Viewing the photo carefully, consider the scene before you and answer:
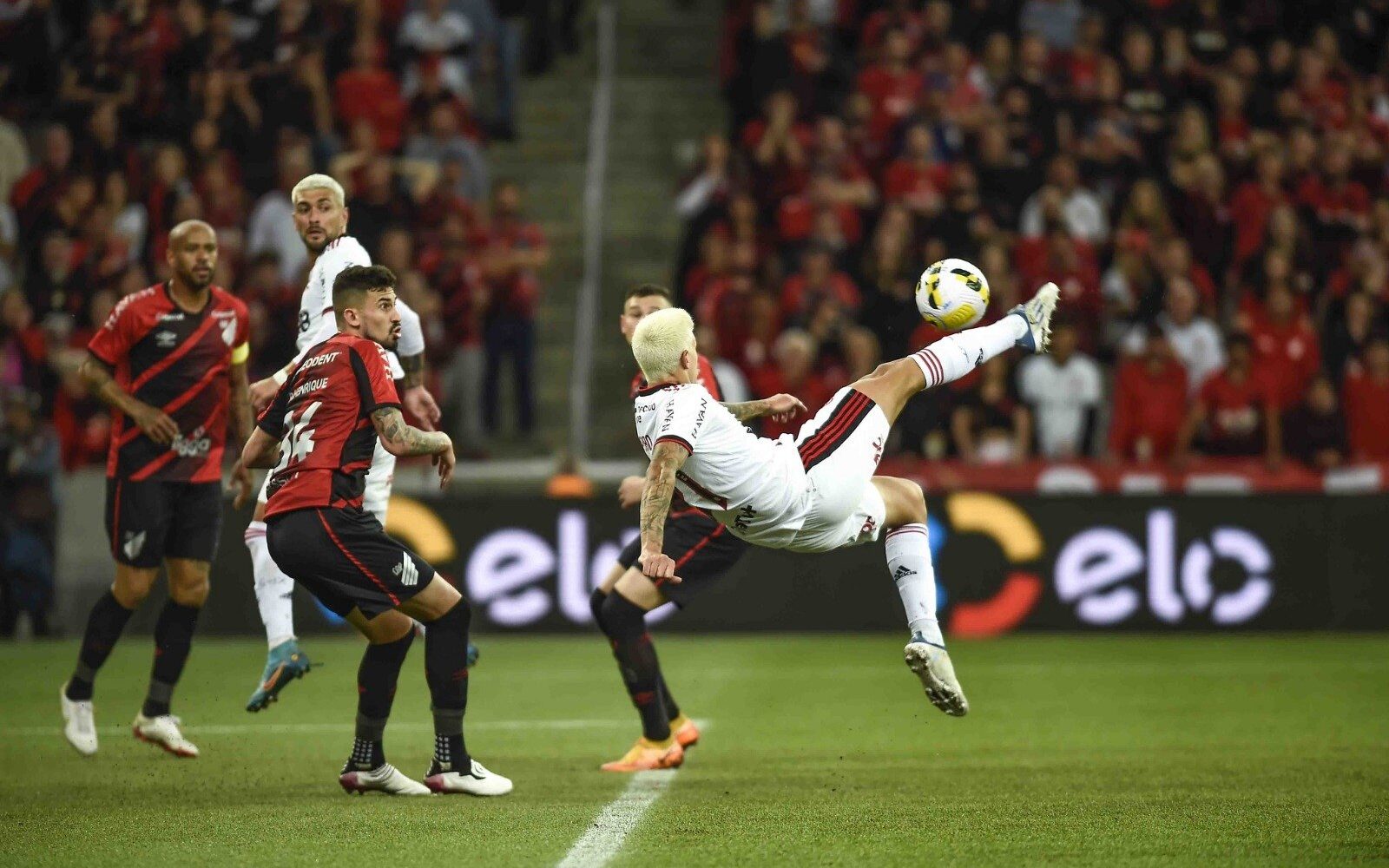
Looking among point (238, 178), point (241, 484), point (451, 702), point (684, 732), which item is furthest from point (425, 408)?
point (238, 178)

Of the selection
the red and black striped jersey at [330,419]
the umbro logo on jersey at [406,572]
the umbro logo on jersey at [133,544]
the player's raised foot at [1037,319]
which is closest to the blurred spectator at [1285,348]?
the player's raised foot at [1037,319]

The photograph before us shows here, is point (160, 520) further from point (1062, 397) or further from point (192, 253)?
point (1062, 397)

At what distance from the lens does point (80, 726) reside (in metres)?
8.84

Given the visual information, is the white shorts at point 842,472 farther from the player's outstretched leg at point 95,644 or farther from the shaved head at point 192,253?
the player's outstretched leg at point 95,644

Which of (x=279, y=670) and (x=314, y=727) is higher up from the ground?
(x=279, y=670)

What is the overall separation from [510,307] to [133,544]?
7.72 meters

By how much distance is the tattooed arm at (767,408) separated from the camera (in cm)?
771

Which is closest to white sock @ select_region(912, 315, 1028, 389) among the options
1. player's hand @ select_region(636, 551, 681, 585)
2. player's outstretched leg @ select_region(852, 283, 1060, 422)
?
player's outstretched leg @ select_region(852, 283, 1060, 422)

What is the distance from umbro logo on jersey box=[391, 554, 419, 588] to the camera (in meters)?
7.24

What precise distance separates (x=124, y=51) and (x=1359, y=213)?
11599mm

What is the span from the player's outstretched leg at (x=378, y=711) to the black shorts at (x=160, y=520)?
5.76ft

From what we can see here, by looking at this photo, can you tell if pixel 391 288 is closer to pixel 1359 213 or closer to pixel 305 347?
pixel 305 347

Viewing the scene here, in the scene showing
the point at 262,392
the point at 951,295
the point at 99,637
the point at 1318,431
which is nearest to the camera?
the point at 951,295

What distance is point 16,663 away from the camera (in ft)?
42.4
